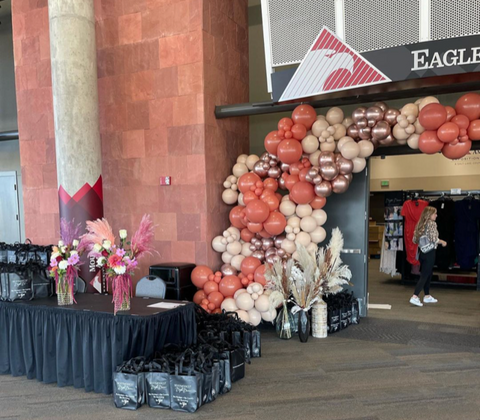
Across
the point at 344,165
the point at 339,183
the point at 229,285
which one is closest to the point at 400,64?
the point at 344,165

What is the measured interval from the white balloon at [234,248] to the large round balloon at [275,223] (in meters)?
0.57

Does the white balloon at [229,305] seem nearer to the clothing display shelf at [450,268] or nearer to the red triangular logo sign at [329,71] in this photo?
the red triangular logo sign at [329,71]

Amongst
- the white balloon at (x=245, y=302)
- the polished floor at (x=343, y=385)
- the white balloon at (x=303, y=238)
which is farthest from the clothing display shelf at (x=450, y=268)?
the white balloon at (x=245, y=302)

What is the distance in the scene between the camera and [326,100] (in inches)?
211

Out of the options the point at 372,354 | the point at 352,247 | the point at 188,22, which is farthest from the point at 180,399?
the point at 188,22

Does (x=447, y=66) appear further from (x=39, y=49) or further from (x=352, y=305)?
(x=39, y=49)

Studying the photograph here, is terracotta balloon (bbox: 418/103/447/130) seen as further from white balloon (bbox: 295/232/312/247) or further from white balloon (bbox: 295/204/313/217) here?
white balloon (bbox: 295/232/312/247)

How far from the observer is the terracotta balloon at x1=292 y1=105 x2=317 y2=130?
210 inches

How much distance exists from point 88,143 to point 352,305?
4186 mm

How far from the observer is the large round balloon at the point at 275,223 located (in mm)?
5305

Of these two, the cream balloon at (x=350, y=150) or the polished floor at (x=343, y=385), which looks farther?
the cream balloon at (x=350, y=150)

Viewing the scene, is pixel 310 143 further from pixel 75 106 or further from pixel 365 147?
pixel 75 106

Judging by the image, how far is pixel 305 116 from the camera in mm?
5316

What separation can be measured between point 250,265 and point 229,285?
0.37 meters
